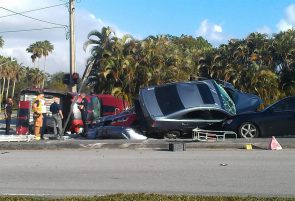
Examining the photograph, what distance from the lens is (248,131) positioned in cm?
1545

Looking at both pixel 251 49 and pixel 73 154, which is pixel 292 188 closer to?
pixel 73 154

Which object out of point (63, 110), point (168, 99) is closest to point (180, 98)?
point (168, 99)

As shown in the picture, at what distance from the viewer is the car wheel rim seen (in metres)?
15.5

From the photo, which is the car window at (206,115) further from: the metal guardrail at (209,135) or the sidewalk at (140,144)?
the sidewalk at (140,144)

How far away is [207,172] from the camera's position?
388 inches

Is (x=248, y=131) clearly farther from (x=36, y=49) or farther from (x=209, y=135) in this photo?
(x=36, y=49)

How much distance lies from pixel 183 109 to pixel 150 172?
19.5 feet

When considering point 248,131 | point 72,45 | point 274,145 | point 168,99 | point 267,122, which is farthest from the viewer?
point 72,45

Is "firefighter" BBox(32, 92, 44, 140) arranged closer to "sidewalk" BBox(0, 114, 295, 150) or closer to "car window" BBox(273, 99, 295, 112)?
"sidewalk" BBox(0, 114, 295, 150)

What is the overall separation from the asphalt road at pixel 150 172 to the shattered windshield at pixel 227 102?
2.87 m

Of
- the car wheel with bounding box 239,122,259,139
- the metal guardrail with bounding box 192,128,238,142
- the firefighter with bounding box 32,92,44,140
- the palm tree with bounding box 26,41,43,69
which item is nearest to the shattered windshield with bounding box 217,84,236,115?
the car wheel with bounding box 239,122,259,139

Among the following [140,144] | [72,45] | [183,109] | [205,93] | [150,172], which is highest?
[72,45]

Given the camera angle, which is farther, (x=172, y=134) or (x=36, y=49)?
(x=36, y=49)

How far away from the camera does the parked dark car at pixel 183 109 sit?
51.5ft
